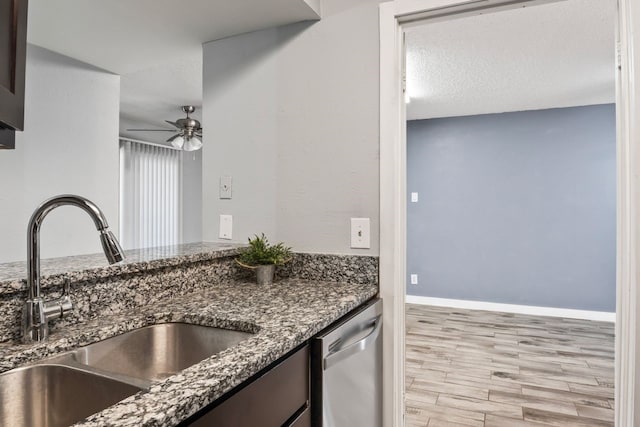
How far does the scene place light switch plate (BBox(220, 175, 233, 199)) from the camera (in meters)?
1.87

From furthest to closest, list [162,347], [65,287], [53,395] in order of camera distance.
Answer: [162,347], [65,287], [53,395]

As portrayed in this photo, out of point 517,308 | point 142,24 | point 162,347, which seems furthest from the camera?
point 517,308

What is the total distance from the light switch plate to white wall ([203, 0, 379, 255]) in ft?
0.09

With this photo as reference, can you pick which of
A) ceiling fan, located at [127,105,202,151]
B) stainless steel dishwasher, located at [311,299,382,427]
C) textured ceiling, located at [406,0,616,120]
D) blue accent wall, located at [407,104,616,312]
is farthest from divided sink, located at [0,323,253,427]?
blue accent wall, located at [407,104,616,312]

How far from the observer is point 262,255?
1595 millimetres

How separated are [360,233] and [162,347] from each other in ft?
2.68

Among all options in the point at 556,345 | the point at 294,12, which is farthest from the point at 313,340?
the point at 556,345

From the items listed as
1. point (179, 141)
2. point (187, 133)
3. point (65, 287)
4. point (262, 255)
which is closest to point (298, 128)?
point (262, 255)

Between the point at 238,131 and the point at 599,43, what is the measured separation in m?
2.55

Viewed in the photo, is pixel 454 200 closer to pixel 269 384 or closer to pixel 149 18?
pixel 149 18

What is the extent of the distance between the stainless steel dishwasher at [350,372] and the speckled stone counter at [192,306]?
0.18ft

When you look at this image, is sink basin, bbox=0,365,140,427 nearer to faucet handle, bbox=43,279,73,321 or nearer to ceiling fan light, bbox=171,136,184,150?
faucet handle, bbox=43,279,73,321

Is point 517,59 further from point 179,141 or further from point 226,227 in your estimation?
point 179,141

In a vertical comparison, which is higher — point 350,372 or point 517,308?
point 350,372
